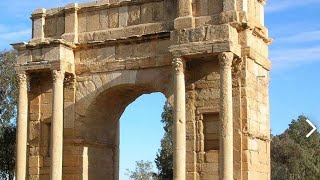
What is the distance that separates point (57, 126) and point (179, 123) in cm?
395

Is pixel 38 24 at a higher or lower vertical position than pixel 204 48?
higher

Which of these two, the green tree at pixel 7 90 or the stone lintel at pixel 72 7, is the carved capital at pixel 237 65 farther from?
the green tree at pixel 7 90

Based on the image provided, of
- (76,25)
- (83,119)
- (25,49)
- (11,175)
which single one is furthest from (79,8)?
(11,175)

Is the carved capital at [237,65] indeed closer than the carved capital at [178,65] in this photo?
No

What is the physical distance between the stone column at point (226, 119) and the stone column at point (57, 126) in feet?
16.7

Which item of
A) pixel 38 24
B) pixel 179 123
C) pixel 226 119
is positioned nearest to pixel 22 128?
pixel 38 24

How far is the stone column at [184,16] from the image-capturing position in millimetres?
17312

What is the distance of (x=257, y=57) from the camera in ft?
58.9

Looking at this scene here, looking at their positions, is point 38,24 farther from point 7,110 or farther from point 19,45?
point 7,110

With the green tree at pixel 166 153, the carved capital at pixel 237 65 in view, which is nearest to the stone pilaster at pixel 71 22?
the carved capital at pixel 237 65

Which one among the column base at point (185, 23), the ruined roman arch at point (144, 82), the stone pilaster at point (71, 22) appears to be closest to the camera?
the ruined roman arch at point (144, 82)

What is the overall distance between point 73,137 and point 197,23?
5285 millimetres

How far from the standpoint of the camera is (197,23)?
1744 cm

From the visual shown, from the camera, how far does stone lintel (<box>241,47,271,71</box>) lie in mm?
17078
